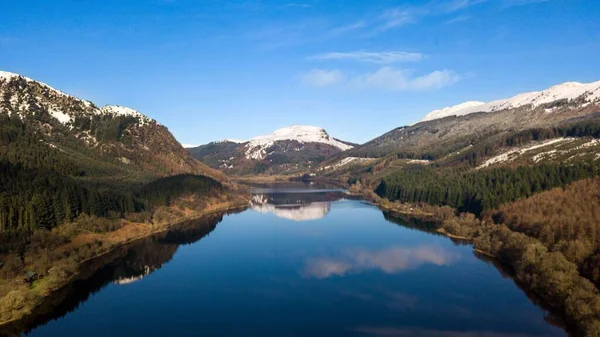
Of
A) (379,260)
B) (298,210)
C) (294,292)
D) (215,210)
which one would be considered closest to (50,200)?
(294,292)

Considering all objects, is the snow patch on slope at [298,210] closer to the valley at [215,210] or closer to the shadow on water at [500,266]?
the valley at [215,210]

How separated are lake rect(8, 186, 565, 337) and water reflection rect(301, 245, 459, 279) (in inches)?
8.0

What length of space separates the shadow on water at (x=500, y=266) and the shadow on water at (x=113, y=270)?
58810mm

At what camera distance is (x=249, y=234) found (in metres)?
128

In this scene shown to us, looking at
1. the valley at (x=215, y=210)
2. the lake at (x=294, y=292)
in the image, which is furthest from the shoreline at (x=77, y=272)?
the lake at (x=294, y=292)

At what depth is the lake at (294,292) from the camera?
58500 millimetres

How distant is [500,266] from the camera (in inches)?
3364

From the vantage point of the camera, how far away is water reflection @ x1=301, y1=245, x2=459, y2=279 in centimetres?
8669

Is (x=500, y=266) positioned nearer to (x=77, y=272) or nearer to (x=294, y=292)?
(x=294, y=292)

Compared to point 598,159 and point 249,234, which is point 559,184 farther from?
point 249,234

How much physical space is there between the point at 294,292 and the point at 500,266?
3888 cm

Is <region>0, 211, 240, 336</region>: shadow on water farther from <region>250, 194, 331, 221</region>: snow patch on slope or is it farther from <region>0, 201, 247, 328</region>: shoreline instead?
<region>250, 194, 331, 221</region>: snow patch on slope

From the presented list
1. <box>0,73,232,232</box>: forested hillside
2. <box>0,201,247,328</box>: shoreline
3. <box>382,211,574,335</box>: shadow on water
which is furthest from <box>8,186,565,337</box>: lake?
<box>0,73,232,232</box>: forested hillside

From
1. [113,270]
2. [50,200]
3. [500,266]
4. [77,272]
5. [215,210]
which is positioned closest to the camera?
[77,272]
